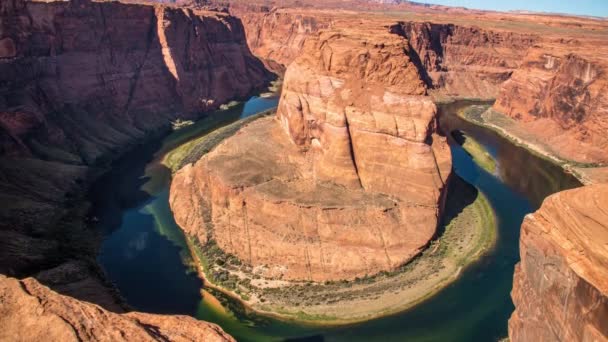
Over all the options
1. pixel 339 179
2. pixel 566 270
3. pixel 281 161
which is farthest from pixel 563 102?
pixel 566 270

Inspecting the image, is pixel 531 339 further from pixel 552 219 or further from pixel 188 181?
pixel 188 181

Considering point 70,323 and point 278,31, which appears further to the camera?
point 278,31

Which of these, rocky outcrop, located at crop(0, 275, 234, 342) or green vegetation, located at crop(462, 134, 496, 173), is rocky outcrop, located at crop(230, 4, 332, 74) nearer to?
green vegetation, located at crop(462, 134, 496, 173)

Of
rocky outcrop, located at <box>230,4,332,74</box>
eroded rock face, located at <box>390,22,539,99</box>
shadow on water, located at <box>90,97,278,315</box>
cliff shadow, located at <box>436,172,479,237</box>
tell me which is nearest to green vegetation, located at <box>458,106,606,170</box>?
eroded rock face, located at <box>390,22,539,99</box>

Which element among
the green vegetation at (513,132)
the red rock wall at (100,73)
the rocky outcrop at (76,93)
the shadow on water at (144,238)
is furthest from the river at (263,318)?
the red rock wall at (100,73)

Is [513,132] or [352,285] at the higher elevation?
[513,132]

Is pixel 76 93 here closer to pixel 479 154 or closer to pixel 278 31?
pixel 479 154

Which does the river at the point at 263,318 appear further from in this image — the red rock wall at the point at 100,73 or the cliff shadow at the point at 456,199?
the red rock wall at the point at 100,73
